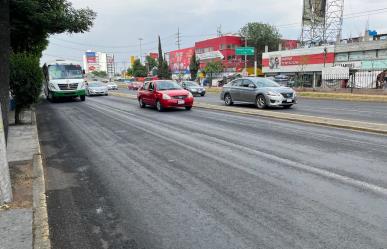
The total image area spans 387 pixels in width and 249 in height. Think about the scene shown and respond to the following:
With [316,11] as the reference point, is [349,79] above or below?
below

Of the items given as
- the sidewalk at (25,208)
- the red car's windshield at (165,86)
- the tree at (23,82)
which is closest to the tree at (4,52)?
the tree at (23,82)

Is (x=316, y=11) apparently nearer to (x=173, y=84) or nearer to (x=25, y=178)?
(x=173, y=84)

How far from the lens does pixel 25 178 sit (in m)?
5.97

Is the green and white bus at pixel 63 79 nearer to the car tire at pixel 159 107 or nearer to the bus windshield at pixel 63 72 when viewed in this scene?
the bus windshield at pixel 63 72

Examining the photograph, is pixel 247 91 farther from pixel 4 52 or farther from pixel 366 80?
pixel 366 80

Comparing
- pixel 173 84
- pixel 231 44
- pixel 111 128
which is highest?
pixel 231 44

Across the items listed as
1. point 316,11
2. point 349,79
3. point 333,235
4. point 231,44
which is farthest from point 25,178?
point 231,44

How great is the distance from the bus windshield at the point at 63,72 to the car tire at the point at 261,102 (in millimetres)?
15598

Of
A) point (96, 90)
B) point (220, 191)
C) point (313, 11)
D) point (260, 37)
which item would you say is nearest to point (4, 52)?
point (220, 191)

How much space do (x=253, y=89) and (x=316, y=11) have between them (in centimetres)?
4427

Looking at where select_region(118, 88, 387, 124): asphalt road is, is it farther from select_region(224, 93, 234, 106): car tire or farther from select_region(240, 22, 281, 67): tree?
select_region(240, 22, 281, 67): tree

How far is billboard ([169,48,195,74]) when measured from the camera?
309ft

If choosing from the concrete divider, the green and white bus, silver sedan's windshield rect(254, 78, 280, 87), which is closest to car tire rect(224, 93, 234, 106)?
silver sedan's windshield rect(254, 78, 280, 87)

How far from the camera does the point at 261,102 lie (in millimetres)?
18078
